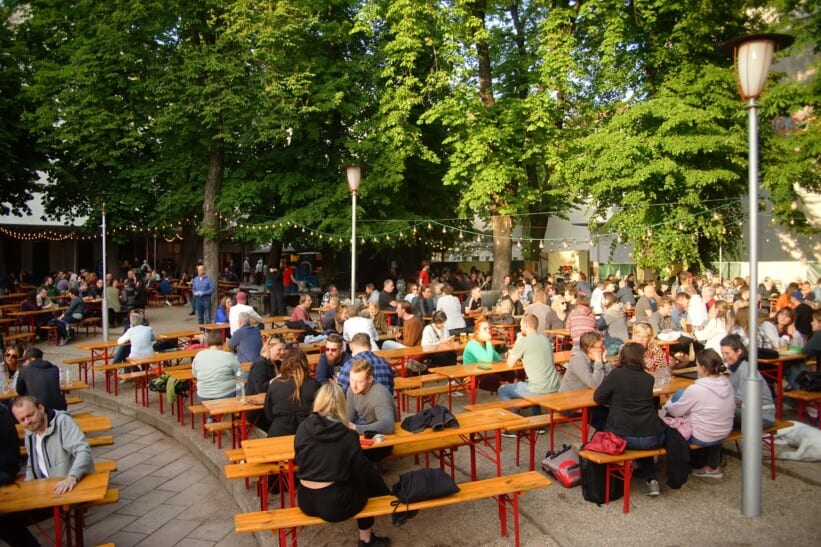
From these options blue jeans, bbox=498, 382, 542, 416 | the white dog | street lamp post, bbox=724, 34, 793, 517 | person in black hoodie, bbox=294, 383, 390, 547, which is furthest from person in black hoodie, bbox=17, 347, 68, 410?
the white dog

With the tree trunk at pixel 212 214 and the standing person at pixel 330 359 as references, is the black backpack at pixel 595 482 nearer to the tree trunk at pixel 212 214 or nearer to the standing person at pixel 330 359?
the standing person at pixel 330 359

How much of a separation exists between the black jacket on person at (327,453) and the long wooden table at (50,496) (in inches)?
52.4

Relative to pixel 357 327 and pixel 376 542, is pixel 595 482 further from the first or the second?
pixel 357 327

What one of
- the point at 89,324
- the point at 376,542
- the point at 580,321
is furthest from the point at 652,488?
the point at 89,324

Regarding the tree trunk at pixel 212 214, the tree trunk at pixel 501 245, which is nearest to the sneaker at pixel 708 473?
the tree trunk at pixel 501 245

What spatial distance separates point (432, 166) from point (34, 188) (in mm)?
14152

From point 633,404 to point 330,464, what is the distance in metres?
2.45

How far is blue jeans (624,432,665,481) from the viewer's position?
15.8 feet

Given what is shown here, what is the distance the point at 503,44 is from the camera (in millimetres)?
20312

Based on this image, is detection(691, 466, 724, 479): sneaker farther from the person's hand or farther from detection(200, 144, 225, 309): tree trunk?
detection(200, 144, 225, 309): tree trunk

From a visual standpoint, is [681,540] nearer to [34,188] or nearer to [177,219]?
[177,219]

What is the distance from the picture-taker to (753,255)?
462 centimetres

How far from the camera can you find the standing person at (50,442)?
4414mm

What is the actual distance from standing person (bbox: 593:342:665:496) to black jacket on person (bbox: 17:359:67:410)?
202 inches
